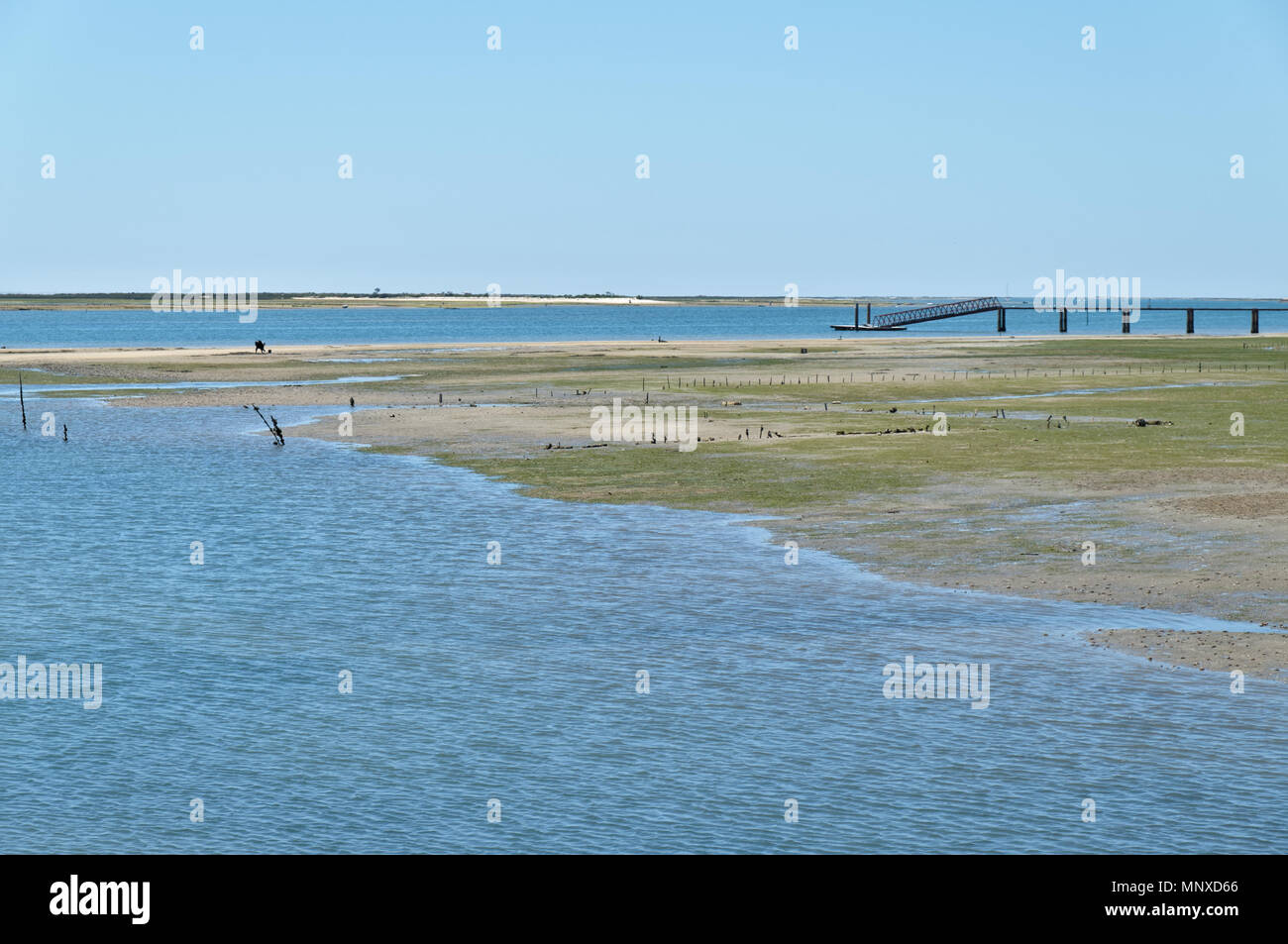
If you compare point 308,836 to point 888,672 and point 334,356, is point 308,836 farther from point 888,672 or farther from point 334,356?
point 334,356

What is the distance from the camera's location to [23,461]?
5078 centimetres

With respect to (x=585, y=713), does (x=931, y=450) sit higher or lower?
higher

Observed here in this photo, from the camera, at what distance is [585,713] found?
777 inches

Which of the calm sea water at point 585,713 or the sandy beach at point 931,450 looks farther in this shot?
the sandy beach at point 931,450

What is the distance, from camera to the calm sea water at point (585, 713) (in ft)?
51.4

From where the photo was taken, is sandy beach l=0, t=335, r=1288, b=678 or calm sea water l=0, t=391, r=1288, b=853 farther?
sandy beach l=0, t=335, r=1288, b=678

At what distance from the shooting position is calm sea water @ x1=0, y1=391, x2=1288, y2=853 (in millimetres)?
15680

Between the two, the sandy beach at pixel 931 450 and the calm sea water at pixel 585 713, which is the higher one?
the sandy beach at pixel 931 450

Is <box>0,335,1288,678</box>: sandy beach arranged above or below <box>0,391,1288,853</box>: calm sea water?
above
